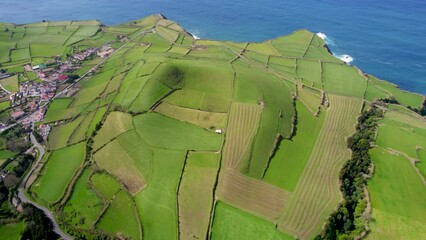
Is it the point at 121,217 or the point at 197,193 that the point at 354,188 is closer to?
the point at 197,193

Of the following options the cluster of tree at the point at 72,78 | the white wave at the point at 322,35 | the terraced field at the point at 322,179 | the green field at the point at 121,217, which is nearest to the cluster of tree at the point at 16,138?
the cluster of tree at the point at 72,78

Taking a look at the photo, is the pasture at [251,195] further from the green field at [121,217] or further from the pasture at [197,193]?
the green field at [121,217]

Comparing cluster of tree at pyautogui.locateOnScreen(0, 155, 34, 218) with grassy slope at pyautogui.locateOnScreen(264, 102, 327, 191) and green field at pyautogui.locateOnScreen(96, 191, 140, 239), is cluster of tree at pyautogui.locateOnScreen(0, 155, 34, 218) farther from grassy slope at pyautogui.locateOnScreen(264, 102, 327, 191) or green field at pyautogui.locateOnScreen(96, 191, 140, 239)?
grassy slope at pyautogui.locateOnScreen(264, 102, 327, 191)

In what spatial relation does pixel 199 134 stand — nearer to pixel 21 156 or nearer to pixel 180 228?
pixel 180 228

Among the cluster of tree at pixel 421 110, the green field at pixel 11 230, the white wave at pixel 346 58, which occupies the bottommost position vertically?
the green field at pixel 11 230

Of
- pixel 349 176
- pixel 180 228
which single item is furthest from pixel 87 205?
pixel 349 176

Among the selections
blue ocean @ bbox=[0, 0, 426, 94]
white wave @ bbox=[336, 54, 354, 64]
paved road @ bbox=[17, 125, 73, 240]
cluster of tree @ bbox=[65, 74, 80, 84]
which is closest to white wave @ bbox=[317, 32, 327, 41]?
blue ocean @ bbox=[0, 0, 426, 94]
